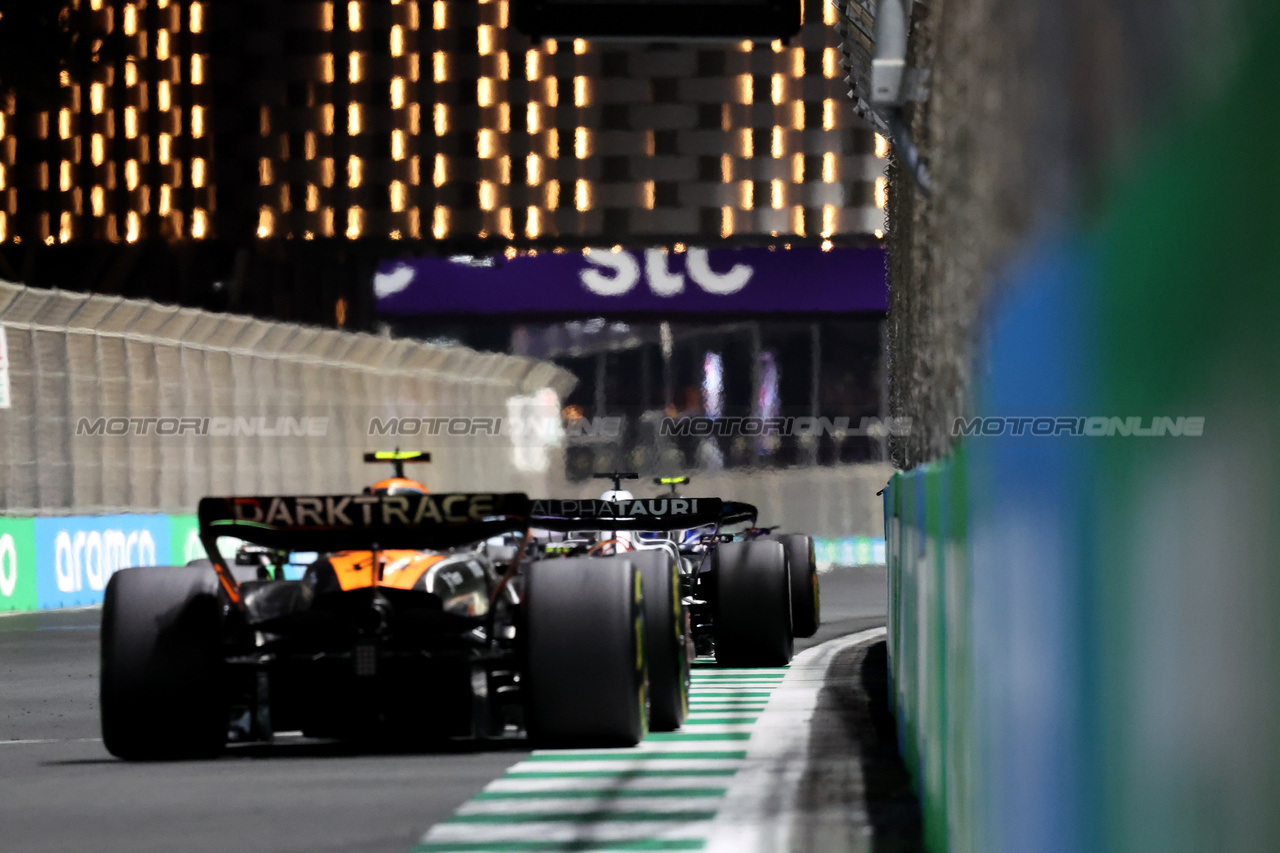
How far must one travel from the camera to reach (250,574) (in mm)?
19000

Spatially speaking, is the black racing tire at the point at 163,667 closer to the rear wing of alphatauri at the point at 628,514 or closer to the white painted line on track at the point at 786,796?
the white painted line on track at the point at 786,796

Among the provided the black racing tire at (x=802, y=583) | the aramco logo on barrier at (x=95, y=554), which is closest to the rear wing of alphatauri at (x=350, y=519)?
the black racing tire at (x=802, y=583)

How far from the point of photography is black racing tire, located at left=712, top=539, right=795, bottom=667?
11.9m

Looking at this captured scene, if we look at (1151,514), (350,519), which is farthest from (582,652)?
(1151,514)

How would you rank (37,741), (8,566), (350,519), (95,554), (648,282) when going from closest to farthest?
1. (350,519)
2. (37,741)
3. (8,566)
4. (95,554)
5. (648,282)

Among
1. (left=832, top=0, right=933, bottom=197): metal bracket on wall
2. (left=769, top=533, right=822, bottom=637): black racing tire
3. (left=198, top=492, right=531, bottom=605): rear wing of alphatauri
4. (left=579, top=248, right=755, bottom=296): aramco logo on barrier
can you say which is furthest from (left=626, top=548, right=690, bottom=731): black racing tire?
(left=579, top=248, right=755, bottom=296): aramco logo on barrier

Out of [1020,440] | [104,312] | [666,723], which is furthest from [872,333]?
[1020,440]

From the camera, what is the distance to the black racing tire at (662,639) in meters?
8.59

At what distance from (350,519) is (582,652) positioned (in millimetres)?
1015

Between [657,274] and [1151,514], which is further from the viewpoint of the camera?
[657,274]

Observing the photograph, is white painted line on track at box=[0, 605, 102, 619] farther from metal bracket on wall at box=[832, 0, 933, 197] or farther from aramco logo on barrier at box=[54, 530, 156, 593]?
metal bracket on wall at box=[832, 0, 933, 197]

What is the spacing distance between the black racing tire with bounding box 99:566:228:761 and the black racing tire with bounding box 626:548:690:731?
174 cm

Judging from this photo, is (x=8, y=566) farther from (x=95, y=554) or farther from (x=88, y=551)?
(x=95, y=554)

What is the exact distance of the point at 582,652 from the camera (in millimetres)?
7566
